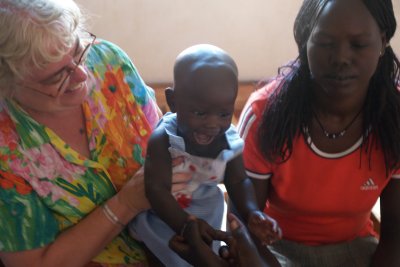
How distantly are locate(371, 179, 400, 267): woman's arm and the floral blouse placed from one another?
667mm

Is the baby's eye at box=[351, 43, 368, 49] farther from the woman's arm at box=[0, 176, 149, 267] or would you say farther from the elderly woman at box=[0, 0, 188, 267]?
the woman's arm at box=[0, 176, 149, 267]

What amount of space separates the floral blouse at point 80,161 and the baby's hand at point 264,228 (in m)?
0.41

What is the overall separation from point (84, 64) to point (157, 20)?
43.6 inches

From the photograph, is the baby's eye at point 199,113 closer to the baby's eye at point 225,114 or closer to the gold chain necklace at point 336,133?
the baby's eye at point 225,114

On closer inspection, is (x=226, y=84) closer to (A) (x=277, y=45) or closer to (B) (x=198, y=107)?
(B) (x=198, y=107)

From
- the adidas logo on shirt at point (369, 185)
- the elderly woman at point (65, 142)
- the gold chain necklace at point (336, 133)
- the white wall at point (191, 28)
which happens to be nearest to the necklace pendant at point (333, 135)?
the gold chain necklace at point (336, 133)

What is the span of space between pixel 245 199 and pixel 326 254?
401 mm

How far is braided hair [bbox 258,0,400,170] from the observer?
1164 mm

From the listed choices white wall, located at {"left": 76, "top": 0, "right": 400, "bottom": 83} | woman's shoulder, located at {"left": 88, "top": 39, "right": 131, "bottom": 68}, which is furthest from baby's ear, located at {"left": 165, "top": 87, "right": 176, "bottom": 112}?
white wall, located at {"left": 76, "top": 0, "right": 400, "bottom": 83}

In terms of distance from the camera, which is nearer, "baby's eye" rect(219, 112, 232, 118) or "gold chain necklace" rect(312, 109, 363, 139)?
"baby's eye" rect(219, 112, 232, 118)

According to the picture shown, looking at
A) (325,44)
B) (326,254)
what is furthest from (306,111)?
(326,254)

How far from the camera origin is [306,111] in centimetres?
→ 119

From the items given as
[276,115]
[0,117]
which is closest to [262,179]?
[276,115]

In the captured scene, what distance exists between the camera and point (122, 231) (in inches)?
49.7
